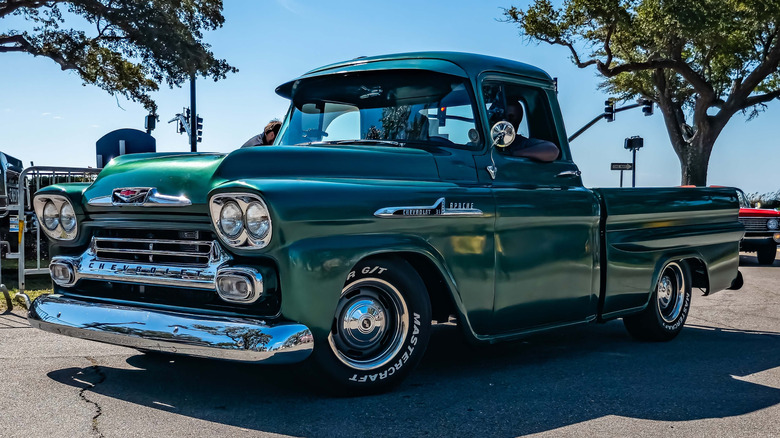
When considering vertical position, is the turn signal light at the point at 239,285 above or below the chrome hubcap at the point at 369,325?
above

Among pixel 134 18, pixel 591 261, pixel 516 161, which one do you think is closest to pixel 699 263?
pixel 591 261

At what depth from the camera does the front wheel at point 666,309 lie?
6324 mm

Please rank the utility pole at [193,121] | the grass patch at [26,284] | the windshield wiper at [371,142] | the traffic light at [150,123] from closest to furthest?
the windshield wiper at [371,142], the grass patch at [26,284], the traffic light at [150,123], the utility pole at [193,121]

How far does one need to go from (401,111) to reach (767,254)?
12954mm

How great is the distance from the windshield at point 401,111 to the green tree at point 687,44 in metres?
18.6

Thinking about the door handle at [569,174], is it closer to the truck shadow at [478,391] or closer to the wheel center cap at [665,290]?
the truck shadow at [478,391]

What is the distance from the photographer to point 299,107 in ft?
18.0

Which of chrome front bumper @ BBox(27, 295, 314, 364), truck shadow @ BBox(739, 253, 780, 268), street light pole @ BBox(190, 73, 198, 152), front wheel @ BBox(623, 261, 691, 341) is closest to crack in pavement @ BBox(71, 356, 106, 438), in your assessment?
chrome front bumper @ BBox(27, 295, 314, 364)

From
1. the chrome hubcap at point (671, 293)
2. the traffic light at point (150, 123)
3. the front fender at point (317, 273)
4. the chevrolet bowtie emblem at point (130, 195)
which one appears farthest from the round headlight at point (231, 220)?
the traffic light at point (150, 123)

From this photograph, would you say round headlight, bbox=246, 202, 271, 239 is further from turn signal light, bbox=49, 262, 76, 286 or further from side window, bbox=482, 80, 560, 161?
side window, bbox=482, 80, 560, 161

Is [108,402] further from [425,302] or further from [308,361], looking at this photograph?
[425,302]

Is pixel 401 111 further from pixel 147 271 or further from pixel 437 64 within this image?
pixel 147 271

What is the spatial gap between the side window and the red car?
11338 mm

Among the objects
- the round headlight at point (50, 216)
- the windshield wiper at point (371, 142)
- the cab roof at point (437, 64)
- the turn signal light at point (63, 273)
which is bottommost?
the turn signal light at point (63, 273)
